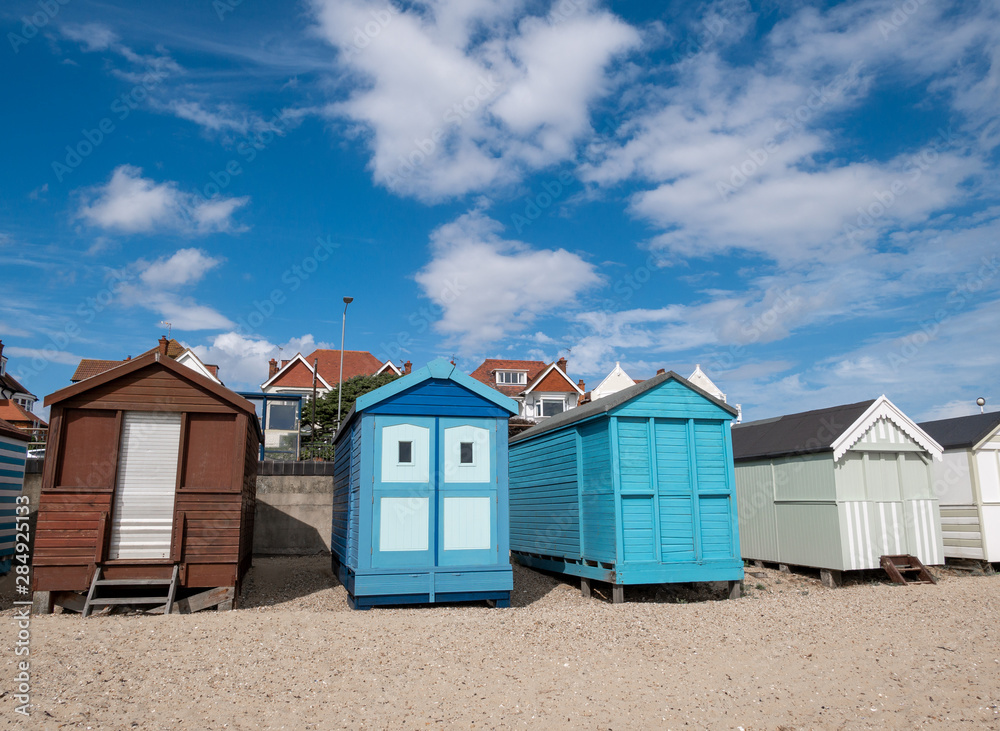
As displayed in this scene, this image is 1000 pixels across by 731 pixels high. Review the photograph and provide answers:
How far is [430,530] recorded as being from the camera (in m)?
10.8

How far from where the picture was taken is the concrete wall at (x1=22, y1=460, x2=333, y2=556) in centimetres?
1764

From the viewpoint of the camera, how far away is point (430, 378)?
444 inches

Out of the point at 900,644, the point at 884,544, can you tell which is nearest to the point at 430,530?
the point at 900,644

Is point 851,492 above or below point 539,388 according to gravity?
below

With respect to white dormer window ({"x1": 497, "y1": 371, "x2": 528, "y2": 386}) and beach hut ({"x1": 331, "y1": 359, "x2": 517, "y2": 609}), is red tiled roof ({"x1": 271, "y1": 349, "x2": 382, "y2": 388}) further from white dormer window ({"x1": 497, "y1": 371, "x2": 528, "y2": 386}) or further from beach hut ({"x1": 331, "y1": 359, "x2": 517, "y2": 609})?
beach hut ({"x1": 331, "y1": 359, "x2": 517, "y2": 609})

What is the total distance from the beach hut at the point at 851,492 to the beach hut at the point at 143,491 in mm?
11940

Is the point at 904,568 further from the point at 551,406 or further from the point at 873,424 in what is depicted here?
the point at 551,406

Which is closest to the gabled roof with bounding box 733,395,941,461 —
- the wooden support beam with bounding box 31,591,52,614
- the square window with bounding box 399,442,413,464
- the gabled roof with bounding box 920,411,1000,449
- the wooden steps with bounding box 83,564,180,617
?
the gabled roof with bounding box 920,411,1000,449

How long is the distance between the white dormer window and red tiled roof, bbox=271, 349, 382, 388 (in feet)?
36.0

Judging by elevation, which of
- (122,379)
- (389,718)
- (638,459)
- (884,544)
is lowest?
(389,718)

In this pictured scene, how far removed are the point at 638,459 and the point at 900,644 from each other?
4760 millimetres

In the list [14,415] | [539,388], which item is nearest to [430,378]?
[539,388]

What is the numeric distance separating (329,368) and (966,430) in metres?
43.8

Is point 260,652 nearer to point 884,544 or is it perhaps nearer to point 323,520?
point 323,520
